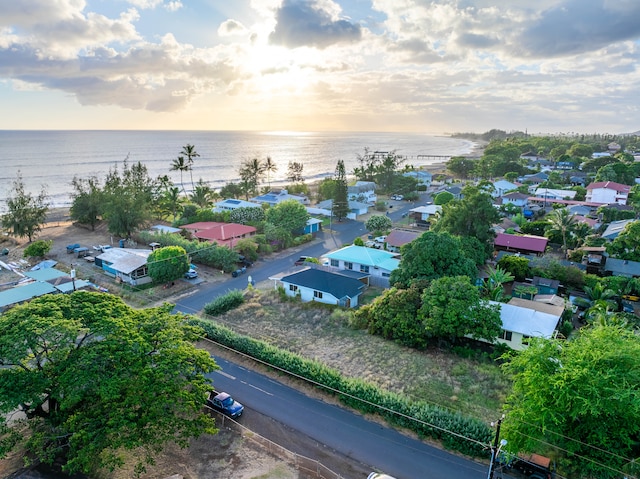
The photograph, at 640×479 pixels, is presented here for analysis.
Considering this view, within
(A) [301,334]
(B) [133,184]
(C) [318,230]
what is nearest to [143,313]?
(A) [301,334]

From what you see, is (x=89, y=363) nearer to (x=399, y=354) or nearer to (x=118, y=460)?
(x=118, y=460)

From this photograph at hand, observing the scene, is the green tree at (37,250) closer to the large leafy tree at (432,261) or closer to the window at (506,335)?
the large leafy tree at (432,261)

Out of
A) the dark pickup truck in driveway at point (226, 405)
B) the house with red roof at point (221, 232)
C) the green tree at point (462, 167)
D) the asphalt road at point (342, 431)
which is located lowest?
the asphalt road at point (342, 431)

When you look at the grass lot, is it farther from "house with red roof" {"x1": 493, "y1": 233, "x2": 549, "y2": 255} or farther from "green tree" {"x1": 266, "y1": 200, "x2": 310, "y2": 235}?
"house with red roof" {"x1": 493, "y1": 233, "x2": 549, "y2": 255}

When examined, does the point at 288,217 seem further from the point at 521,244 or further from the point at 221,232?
the point at 521,244

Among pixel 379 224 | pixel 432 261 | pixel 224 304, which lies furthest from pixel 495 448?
pixel 379 224

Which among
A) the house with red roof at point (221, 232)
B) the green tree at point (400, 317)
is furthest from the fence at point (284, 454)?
the house with red roof at point (221, 232)

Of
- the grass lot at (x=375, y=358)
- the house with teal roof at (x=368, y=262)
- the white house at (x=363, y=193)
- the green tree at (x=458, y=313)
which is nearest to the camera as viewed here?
the grass lot at (x=375, y=358)
